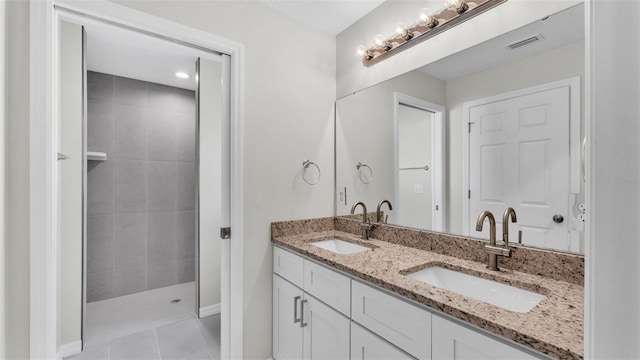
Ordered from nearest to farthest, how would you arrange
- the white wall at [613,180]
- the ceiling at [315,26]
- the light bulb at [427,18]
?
the white wall at [613,180], the ceiling at [315,26], the light bulb at [427,18]

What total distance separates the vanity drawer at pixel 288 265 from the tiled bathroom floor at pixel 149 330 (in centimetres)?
84

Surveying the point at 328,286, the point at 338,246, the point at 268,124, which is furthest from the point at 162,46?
the point at 328,286

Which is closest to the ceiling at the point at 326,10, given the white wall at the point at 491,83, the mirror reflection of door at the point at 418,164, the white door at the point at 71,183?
the mirror reflection of door at the point at 418,164

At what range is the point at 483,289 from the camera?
120cm

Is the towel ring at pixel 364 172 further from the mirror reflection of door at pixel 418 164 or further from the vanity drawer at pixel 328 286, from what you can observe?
the vanity drawer at pixel 328 286

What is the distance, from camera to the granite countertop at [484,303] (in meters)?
0.73

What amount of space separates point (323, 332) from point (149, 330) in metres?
1.75

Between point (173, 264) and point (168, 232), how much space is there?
0.38m

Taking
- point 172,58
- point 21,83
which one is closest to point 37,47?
point 21,83

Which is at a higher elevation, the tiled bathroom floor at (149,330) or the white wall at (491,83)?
the white wall at (491,83)

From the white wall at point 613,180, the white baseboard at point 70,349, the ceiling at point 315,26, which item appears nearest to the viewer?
the white wall at point 613,180

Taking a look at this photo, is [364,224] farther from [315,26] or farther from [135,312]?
[135,312]

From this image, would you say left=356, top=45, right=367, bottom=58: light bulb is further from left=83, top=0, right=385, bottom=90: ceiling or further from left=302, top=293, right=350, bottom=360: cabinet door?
left=302, top=293, right=350, bottom=360: cabinet door

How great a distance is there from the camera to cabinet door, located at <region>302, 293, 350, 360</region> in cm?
132
